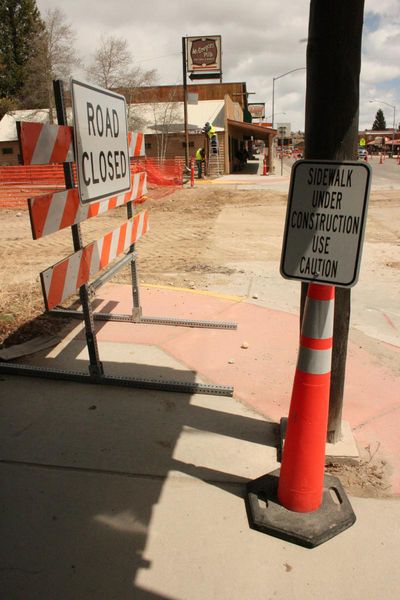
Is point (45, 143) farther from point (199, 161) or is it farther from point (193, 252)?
point (199, 161)

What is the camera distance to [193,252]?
8539 millimetres

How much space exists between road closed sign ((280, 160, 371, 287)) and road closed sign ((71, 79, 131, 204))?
1.68 metres

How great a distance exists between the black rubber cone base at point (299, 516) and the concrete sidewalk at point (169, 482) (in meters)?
0.05

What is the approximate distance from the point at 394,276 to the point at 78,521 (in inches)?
236

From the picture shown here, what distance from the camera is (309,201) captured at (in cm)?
218


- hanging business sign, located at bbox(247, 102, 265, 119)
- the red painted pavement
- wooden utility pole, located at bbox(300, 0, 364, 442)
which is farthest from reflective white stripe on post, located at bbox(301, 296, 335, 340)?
hanging business sign, located at bbox(247, 102, 265, 119)

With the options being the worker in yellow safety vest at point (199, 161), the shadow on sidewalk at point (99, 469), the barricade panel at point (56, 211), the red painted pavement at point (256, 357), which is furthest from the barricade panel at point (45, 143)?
the worker in yellow safety vest at point (199, 161)

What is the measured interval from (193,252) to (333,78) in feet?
20.8

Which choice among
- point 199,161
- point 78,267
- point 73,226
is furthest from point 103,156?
point 199,161

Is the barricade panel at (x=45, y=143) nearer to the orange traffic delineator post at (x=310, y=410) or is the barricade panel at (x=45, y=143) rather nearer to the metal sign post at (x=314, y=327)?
the metal sign post at (x=314, y=327)

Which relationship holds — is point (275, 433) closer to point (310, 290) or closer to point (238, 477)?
point (238, 477)

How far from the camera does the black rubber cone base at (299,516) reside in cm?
226

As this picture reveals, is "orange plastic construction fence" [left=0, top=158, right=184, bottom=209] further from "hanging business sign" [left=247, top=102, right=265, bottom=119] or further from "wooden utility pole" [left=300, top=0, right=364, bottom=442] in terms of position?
"hanging business sign" [left=247, top=102, right=265, bottom=119]

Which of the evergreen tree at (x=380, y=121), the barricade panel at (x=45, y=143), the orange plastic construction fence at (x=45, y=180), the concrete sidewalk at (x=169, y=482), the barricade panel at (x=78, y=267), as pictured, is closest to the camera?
the concrete sidewalk at (x=169, y=482)
